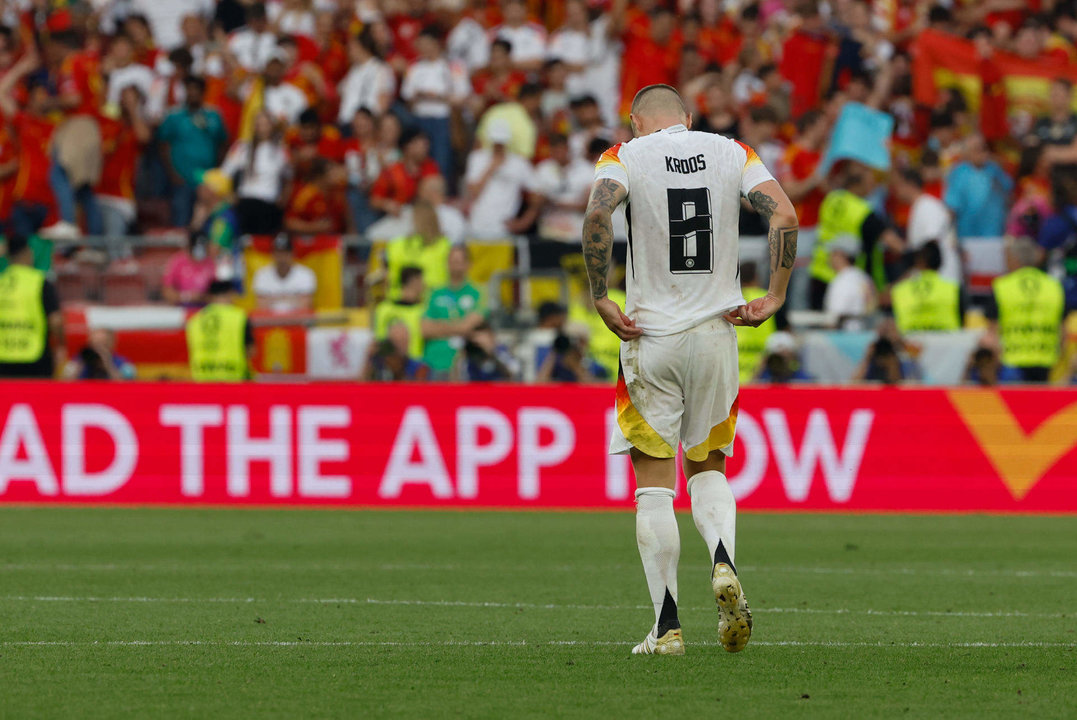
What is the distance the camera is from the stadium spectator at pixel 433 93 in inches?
750

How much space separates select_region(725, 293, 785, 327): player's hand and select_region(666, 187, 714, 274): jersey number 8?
0.22 m

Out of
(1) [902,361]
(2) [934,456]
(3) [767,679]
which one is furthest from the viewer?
(1) [902,361]

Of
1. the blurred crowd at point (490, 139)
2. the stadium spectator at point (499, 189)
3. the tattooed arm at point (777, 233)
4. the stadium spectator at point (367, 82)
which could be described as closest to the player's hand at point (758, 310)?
the tattooed arm at point (777, 233)

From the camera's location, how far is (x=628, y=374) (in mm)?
7082

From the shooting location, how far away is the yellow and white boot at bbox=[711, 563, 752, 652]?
21.3 ft

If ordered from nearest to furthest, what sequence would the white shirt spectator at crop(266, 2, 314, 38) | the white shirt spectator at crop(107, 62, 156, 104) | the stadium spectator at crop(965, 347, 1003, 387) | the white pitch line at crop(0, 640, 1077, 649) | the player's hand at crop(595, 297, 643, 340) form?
Answer: the player's hand at crop(595, 297, 643, 340) < the white pitch line at crop(0, 640, 1077, 649) < the stadium spectator at crop(965, 347, 1003, 387) < the white shirt spectator at crop(107, 62, 156, 104) < the white shirt spectator at crop(266, 2, 314, 38)

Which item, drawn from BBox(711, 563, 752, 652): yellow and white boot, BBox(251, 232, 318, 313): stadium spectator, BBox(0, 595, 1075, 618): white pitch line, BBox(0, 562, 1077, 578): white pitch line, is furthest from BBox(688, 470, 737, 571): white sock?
BBox(251, 232, 318, 313): stadium spectator

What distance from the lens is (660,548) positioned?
22.8ft

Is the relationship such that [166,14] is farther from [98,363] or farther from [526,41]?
[98,363]

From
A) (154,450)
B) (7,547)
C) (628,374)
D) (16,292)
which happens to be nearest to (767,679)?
(628,374)

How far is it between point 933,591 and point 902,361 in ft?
21.0

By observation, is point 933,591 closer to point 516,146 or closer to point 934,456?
point 934,456

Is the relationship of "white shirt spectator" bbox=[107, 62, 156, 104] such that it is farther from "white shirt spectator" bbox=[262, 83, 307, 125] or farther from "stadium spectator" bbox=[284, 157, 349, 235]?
"stadium spectator" bbox=[284, 157, 349, 235]

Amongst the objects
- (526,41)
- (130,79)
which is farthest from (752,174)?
(130,79)
